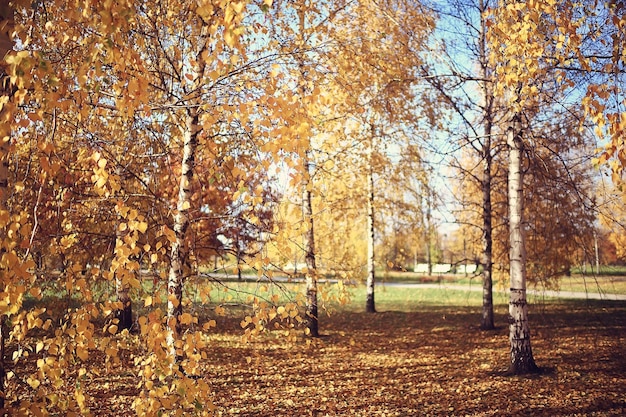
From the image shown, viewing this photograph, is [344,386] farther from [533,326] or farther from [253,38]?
[533,326]

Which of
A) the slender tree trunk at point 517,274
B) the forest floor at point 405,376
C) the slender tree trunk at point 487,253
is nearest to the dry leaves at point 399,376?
the forest floor at point 405,376

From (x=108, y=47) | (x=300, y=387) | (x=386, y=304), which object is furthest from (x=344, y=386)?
(x=386, y=304)

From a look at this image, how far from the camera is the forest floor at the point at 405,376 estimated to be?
18.8 feet

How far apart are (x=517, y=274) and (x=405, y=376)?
215cm

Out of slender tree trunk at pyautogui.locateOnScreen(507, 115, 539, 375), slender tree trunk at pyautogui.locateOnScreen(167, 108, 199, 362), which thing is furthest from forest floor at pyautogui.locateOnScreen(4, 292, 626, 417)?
slender tree trunk at pyautogui.locateOnScreen(167, 108, 199, 362)

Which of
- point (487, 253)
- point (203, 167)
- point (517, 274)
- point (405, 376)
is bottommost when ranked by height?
point (405, 376)

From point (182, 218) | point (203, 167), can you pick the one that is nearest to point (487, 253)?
point (203, 167)

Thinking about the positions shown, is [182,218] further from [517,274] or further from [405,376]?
[517,274]

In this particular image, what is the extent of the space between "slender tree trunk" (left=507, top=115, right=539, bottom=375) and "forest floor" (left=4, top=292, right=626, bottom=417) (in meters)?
0.28

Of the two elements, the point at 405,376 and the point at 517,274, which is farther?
the point at 405,376

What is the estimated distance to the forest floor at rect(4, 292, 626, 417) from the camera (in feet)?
18.8

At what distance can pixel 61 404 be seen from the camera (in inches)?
118

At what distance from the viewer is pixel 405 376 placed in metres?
7.29

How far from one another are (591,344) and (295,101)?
8813 mm
